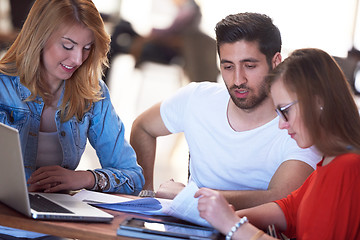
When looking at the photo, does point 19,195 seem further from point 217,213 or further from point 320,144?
point 320,144

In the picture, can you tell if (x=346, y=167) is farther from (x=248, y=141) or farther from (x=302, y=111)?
(x=248, y=141)

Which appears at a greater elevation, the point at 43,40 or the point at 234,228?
the point at 43,40

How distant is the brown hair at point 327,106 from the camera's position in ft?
4.44

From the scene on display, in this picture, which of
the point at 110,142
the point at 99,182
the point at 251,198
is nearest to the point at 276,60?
the point at 251,198

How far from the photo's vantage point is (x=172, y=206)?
59.3 inches

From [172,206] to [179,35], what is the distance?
5.48 meters

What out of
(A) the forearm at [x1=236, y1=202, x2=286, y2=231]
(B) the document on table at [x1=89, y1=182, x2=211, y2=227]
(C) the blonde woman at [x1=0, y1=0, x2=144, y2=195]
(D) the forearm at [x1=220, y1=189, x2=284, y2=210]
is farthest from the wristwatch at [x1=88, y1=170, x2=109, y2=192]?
(A) the forearm at [x1=236, y1=202, x2=286, y2=231]

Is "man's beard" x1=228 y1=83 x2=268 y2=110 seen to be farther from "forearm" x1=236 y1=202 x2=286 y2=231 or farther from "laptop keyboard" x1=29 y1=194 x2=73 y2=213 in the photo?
"laptop keyboard" x1=29 y1=194 x2=73 y2=213

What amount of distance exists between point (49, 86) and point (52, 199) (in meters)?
0.56

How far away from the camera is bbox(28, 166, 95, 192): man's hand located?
1.69 m

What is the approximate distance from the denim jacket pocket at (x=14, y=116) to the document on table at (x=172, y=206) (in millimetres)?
462

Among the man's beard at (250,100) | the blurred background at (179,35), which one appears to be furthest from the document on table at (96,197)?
the blurred background at (179,35)

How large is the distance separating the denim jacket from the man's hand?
0.10 meters

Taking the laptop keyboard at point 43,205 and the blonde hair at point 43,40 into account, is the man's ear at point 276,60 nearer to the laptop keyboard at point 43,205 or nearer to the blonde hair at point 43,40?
the blonde hair at point 43,40
